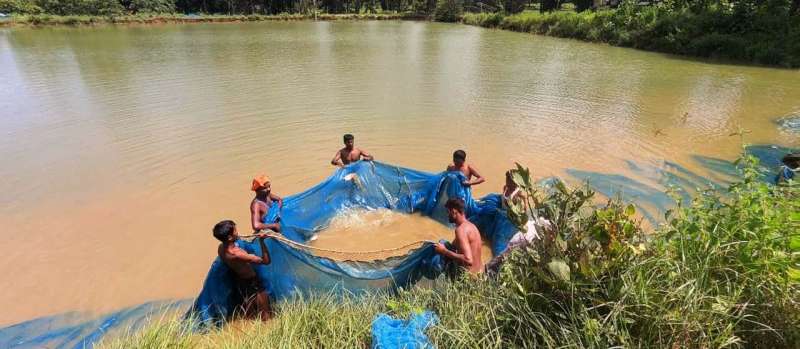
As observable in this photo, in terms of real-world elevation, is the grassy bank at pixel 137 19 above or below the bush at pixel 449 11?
below

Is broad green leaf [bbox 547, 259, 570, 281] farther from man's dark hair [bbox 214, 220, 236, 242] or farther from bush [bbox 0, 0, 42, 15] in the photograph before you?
bush [bbox 0, 0, 42, 15]

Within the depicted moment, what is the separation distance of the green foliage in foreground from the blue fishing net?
0.79 metres

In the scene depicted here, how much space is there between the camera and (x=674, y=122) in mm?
9641

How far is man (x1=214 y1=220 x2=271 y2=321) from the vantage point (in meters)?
3.45

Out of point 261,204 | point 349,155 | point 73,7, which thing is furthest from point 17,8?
point 261,204

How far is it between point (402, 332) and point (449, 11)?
175 ft

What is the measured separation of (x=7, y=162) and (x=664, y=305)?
10145mm

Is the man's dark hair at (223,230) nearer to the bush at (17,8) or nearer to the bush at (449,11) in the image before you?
the bush at (449,11)

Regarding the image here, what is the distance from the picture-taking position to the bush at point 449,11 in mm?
50844

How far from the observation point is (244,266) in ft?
11.7

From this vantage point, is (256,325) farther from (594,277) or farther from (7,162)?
(7,162)

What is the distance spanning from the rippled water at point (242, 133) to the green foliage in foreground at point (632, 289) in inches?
115

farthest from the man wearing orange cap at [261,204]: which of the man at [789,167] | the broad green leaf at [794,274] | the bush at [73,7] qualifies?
the bush at [73,7]

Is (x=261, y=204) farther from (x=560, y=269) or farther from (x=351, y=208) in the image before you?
(x=560, y=269)
